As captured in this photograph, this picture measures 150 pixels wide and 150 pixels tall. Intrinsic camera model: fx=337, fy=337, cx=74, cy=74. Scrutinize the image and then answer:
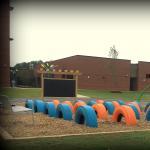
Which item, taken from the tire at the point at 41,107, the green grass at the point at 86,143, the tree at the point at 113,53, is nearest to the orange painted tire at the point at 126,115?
the green grass at the point at 86,143

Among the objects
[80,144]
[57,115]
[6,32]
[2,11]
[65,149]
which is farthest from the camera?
[57,115]

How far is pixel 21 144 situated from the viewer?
570cm

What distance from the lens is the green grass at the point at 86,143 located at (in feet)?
18.1

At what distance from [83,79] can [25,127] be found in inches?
1333

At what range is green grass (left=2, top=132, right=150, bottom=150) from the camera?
18.1 feet

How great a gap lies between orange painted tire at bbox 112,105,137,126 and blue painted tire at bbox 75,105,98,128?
112cm

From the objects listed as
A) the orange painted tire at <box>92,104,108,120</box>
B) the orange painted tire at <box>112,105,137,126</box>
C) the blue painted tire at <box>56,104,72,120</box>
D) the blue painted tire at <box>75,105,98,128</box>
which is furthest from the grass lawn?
the orange painted tire at <box>92,104,108,120</box>

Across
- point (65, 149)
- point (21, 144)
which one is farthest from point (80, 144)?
point (21, 144)

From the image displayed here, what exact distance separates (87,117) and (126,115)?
4.36 ft

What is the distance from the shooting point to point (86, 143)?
19.4 feet

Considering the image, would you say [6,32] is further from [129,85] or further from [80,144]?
[129,85]

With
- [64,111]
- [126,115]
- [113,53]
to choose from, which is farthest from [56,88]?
[113,53]

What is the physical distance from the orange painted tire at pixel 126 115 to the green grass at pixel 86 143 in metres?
2.30

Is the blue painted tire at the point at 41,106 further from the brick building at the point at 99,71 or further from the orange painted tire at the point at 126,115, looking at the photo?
the brick building at the point at 99,71
